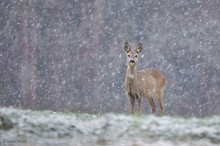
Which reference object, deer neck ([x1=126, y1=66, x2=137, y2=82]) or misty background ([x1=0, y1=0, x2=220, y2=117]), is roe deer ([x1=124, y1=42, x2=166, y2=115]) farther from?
misty background ([x1=0, y1=0, x2=220, y2=117])

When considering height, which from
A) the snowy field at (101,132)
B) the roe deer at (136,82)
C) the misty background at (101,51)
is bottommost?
the snowy field at (101,132)

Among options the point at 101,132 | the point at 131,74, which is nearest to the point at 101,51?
the point at 131,74

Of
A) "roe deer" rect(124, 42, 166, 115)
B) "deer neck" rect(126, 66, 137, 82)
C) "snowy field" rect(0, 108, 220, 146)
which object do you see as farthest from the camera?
"deer neck" rect(126, 66, 137, 82)

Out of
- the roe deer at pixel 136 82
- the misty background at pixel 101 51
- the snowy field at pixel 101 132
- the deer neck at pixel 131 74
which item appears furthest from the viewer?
the misty background at pixel 101 51

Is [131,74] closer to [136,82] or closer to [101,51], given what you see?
[136,82]

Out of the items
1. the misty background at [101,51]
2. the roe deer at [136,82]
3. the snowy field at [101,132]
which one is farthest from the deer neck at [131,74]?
the misty background at [101,51]

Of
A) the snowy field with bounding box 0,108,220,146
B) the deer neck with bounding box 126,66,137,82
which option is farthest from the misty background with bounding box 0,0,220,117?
the snowy field with bounding box 0,108,220,146

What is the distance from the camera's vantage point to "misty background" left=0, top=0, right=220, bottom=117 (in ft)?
96.8

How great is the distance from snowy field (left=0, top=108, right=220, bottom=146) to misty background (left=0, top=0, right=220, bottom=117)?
67.0 ft

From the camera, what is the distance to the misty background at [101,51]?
2950 centimetres

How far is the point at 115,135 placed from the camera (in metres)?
7.00

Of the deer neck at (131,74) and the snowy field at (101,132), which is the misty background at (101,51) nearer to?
the deer neck at (131,74)

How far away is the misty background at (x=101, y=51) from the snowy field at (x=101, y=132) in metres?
20.4

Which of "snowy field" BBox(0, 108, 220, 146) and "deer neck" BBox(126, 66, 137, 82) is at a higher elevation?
"deer neck" BBox(126, 66, 137, 82)
